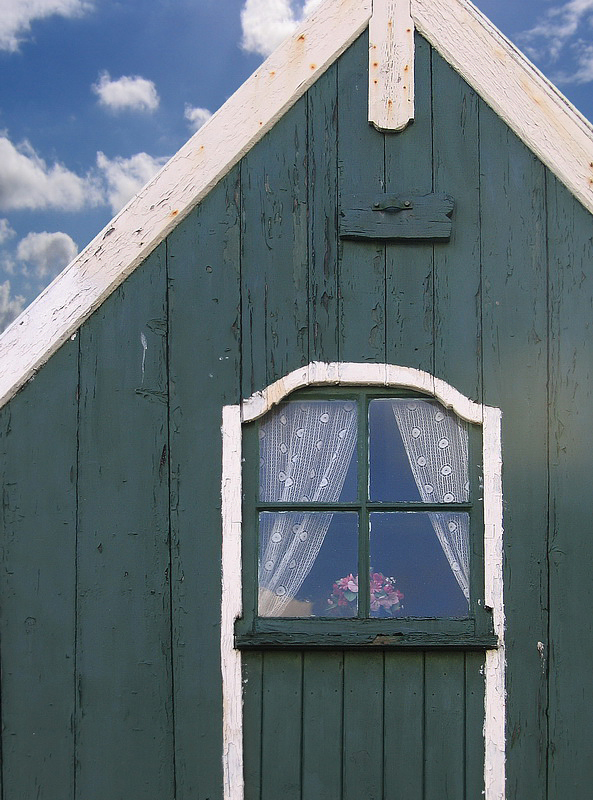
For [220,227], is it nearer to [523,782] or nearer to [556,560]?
A: [556,560]

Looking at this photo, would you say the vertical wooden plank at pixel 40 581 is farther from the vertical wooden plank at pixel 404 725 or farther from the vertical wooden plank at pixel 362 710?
the vertical wooden plank at pixel 404 725

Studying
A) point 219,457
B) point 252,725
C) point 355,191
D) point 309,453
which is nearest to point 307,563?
point 309,453

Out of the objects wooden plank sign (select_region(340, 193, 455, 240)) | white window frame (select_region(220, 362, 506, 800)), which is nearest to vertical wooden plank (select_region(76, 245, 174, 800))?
white window frame (select_region(220, 362, 506, 800))

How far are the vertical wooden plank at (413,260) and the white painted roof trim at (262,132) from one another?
216 mm

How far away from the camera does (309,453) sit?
3107mm

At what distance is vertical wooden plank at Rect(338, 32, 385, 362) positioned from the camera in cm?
308

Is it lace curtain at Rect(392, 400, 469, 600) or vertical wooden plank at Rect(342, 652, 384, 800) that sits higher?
lace curtain at Rect(392, 400, 469, 600)

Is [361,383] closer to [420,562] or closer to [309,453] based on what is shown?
[309,453]

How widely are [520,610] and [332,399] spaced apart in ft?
3.92

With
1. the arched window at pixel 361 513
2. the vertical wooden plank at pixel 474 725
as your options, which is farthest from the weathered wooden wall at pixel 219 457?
the arched window at pixel 361 513

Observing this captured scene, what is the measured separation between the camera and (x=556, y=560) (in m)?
3.01

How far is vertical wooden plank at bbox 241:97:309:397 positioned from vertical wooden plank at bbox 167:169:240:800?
59mm

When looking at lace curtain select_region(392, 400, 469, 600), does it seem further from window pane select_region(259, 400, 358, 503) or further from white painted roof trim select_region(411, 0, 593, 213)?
white painted roof trim select_region(411, 0, 593, 213)

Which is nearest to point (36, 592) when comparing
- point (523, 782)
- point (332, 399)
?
point (332, 399)
